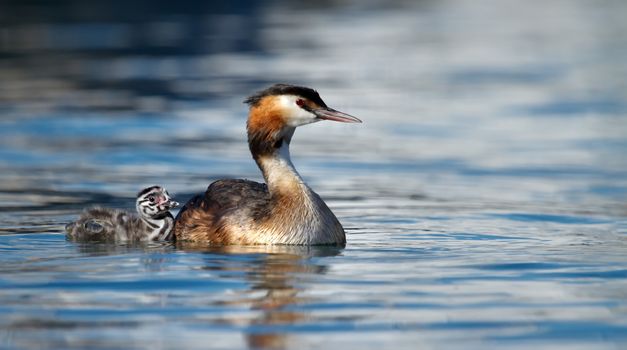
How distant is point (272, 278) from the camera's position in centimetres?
1104

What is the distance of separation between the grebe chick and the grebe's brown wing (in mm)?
237

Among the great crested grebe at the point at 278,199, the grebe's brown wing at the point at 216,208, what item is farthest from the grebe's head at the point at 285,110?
the grebe's brown wing at the point at 216,208

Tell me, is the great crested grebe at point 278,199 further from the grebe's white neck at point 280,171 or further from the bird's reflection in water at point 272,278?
the bird's reflection in water at point 272,278

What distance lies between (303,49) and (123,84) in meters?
7.76

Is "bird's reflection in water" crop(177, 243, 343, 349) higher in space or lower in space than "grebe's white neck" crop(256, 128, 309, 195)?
lower

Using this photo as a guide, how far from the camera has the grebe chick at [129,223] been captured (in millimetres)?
12656

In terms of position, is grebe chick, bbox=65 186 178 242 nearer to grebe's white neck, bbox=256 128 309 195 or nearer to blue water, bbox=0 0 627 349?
blue water, bbox=0 0 627 349

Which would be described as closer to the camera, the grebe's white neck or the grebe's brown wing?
the grebe's white neck

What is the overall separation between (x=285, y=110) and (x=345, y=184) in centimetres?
443

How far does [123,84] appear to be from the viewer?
89.3 feet

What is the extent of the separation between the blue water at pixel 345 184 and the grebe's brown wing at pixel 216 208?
331 millimetres

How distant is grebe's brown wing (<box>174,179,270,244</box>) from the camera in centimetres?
1262

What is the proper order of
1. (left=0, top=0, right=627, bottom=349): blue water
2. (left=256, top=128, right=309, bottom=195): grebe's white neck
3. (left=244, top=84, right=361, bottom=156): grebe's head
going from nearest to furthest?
(left=0, top=0, right=627, bottom=349): blue water
(left=244, top=84, right=361, bottom=156): grebe's head
(left=256, top=128, right=309, bottom=195): grebe's white neck

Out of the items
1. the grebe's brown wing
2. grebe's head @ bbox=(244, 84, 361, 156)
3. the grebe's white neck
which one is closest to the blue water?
the grebe's brown wing
